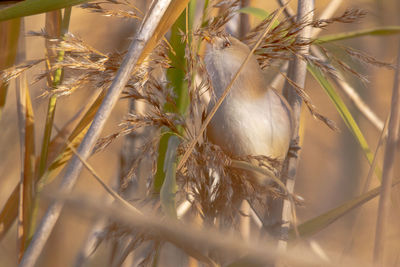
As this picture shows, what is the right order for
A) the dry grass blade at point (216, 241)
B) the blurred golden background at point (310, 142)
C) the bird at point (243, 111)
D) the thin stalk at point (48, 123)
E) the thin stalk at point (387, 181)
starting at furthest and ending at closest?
1. the blurred golden background at point (310, 142)
2. the thin stalk at point (48, 123)
3. the bird at point (243, 111)
4. the thin stalk at point (387, 181)
5. the dry grass blade at point (216, 241)

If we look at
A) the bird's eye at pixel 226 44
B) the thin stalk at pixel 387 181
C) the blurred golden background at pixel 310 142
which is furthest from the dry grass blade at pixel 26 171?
the thin stalk at pixel 387 181

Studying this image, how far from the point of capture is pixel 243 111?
0.50m

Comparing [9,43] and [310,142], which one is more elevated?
[9,43]

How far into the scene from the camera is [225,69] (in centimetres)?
51

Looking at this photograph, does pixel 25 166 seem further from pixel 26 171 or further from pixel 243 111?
pixel 243 111

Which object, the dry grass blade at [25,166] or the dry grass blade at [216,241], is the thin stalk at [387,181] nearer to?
the dry grass blade at [216,241]

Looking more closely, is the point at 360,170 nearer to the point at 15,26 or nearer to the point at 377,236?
the point at 377,236

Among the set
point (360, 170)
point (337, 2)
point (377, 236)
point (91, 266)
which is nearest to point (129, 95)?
point (377, 236)

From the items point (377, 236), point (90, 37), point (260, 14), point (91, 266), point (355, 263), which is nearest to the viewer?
point (355, 263)

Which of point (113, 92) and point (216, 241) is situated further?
point (113, 92)

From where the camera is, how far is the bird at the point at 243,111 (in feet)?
1.64

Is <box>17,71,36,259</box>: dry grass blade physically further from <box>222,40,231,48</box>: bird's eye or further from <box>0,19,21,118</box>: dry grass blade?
<box>222,40,231,48</box>: bird's eye

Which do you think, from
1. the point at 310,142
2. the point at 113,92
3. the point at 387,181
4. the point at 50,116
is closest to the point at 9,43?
the point at 50,116

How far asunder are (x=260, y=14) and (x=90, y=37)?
25.1 inches
